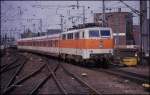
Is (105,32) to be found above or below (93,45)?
above

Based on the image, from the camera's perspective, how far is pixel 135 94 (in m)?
13.8

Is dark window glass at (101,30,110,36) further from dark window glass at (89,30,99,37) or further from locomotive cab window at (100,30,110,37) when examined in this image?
dark window glass at (89,30,99,37)

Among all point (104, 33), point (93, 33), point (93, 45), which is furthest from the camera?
A: point (104, 33)

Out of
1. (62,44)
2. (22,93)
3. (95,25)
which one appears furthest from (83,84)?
(62,44)

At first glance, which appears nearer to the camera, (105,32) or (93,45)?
(93,45)

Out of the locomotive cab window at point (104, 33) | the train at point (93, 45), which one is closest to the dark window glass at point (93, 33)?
the train at point (93, 45)

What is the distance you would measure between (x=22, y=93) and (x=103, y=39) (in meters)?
14.3

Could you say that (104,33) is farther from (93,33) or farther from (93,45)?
(93,45)

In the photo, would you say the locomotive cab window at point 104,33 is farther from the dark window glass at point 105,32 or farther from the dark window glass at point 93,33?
the dark window glass at point 93,33

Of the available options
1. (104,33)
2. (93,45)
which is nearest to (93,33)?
(104,33)

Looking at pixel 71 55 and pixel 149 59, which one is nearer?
pixel 149 59

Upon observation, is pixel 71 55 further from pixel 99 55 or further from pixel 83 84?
pixel 83 84

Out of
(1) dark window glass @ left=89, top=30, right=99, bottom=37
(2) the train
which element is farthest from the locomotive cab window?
(1) dark window glass @ left=89, top=30, right=99, bottom=37

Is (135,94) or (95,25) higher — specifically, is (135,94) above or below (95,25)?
below
